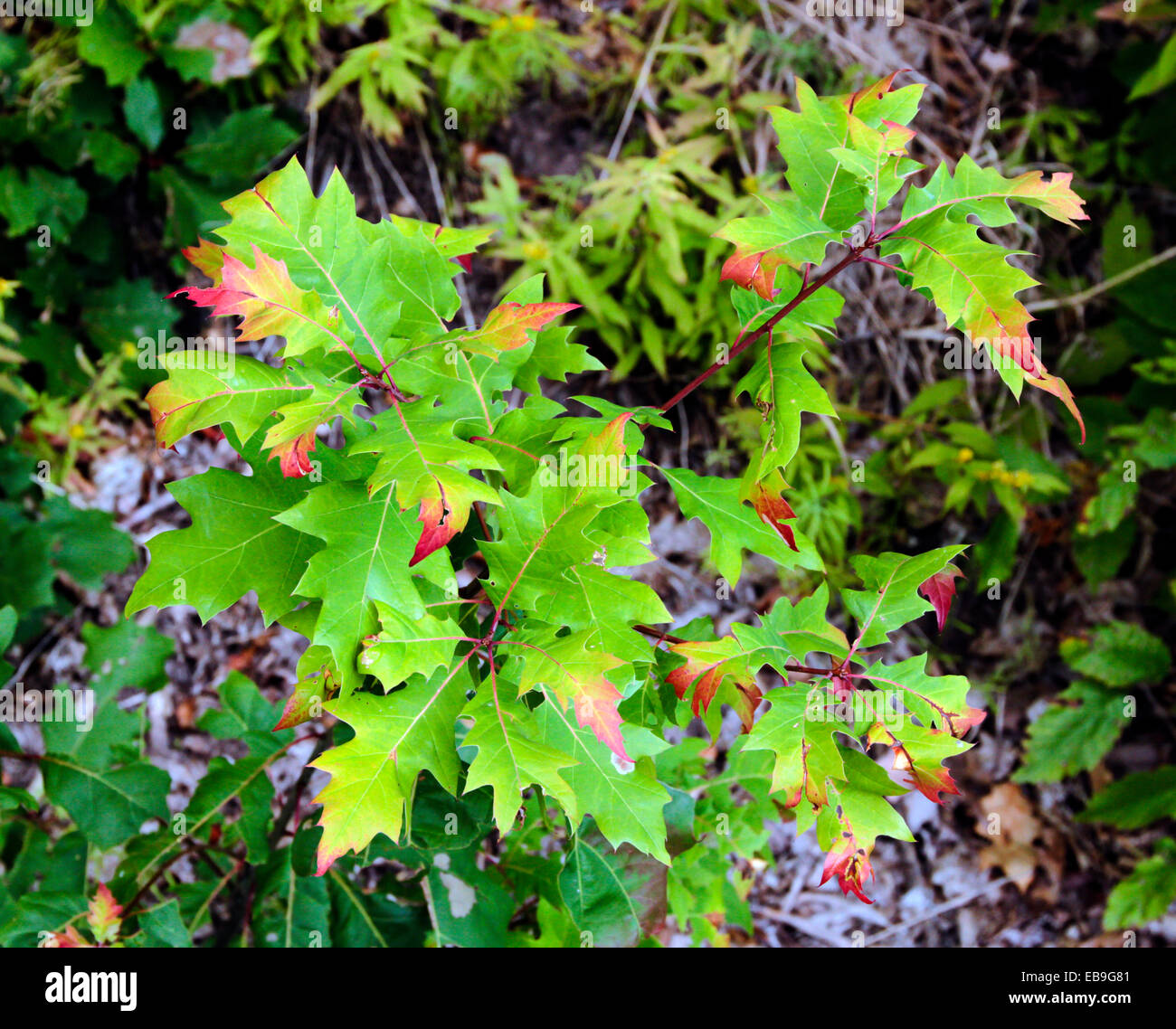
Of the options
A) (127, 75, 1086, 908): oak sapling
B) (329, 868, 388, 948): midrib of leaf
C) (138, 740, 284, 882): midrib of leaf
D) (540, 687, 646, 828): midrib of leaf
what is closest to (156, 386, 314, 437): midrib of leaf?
(127, 75, 1086, 908): oak sapling

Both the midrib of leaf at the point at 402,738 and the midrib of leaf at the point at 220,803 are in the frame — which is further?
the midrib of leaf at the point at 220,803

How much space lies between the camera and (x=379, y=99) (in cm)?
306

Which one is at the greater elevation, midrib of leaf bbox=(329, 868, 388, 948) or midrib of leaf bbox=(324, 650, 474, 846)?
midrib of leaf bbox=(324, 650, 474, 846)

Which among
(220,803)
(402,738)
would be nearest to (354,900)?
(220,803)

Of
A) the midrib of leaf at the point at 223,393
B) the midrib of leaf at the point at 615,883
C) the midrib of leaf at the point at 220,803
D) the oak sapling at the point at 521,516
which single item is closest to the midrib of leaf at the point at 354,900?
the midrib of leaf at the point at 220,803

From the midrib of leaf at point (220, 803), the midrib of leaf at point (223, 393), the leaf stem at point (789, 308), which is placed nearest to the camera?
the midrib of leaf at point (223, 393)

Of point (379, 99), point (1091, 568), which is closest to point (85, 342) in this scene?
point (379, 99)

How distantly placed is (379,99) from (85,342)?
1.40 m

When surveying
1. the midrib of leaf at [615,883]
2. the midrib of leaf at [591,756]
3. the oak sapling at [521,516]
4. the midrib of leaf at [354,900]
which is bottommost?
the midrib of leaf at [354,900]

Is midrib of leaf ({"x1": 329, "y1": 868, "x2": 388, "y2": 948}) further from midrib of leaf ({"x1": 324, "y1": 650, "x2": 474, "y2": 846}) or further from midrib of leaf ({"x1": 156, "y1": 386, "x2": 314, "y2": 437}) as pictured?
midrib of leaf ({"x1": 156, "y1": 386, "x2": 314, "y2": 437})

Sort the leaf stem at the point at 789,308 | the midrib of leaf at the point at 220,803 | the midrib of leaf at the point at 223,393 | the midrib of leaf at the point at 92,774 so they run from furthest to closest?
1. the midrib of leaf at the point at 92,774
2. the midrib of leaf at the point at 220,803
3. the leaf stem at the point at 789,308
4. the midrib of leaf at the point at 223,393

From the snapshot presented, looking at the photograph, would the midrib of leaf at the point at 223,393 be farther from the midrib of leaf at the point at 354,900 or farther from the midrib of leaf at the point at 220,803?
the midrib of leaf at the point at 354,900

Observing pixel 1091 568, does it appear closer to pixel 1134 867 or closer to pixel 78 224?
pixel 1134 867
